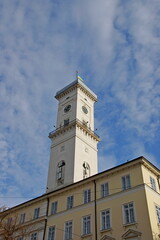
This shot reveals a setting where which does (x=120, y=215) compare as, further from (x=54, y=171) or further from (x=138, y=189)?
(x=54, y=171)

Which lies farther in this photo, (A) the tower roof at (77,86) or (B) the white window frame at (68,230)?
(A) the tower roof at (77,86)

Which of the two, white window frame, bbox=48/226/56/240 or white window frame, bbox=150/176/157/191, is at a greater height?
white window frame, bbox=150/176/157/191

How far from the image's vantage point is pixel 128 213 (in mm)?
28969

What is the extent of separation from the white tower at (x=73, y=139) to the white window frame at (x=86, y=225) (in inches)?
512

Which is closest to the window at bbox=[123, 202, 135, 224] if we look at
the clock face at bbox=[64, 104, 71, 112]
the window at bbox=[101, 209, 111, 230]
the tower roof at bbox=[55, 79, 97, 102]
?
the window at bbox=[101, 209, 111, 230]

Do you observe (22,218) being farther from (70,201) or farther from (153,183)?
(153,183)

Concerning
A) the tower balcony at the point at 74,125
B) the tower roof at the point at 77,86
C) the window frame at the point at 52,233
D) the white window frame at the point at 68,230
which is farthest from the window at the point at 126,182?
the tower roof at the point at 77,86

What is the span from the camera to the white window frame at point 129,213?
2828 cm

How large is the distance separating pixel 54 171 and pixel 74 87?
808 inches

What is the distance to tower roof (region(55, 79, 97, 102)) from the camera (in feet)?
203

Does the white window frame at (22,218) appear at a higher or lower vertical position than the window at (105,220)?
higher

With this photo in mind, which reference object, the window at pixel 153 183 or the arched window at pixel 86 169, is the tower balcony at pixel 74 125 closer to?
the arched window at pixel 86 169

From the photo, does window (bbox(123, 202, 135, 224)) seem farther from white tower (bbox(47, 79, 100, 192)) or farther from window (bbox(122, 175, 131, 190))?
white tower (bbox(47, 79, 100, 192))

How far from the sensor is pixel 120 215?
29.4 meters
